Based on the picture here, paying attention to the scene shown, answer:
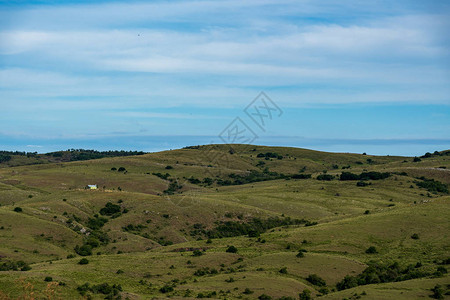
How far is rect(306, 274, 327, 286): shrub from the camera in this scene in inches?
2320

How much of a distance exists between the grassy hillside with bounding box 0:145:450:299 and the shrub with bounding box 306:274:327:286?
118mm

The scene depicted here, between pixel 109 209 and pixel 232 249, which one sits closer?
pixel 232 249

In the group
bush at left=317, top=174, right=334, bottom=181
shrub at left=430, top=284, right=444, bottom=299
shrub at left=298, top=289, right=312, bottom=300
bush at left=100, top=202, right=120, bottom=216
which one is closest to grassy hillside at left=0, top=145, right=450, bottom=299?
bush at left=100, top=202, right=120, bottom=216

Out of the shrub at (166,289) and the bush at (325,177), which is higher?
the bush at (325,177)

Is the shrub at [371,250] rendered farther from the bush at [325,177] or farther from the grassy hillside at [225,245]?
the bush at [325,177]

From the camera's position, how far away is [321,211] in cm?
12194

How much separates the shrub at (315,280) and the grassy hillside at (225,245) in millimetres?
118

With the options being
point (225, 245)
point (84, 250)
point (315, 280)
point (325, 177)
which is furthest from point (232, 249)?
point (325, 177)

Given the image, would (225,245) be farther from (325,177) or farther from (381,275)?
(325,177)

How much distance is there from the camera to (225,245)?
7881cm

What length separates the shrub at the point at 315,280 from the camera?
193ft

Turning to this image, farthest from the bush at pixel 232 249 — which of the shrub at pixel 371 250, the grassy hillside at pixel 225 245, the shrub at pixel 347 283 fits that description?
the shrub at pixel 371 250

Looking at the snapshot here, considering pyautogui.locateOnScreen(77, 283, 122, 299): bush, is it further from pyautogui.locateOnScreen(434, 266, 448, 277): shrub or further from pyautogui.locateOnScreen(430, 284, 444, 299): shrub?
pyautogui.locateOnScreen(434, 266, 448, 277): shrub

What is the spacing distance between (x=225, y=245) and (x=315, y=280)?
71.7 feet
